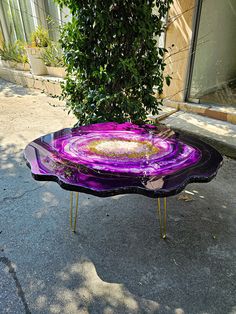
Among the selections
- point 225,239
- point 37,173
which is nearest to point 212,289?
point 225,239

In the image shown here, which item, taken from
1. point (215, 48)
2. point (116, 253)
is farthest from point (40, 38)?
point (116, 253)

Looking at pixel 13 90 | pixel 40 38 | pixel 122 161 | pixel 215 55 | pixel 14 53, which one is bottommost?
pixel 13 90

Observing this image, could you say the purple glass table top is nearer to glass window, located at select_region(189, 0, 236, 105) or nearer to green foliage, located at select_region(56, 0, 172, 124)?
green foliage, located at select_region(56, 0, 172, 124)

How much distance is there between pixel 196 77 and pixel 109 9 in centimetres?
251

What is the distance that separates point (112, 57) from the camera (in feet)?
9.12

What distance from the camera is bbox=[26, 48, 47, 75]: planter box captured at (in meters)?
6.81

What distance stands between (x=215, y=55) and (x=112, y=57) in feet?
9.47

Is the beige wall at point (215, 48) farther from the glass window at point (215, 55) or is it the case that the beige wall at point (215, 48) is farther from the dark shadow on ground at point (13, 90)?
the dark shadow on ground at point (13, 90)

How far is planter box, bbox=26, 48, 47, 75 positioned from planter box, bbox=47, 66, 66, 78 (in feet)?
0.64

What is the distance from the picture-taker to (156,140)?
6.85 feet

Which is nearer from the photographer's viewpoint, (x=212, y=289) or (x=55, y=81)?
(x=212, y=289)

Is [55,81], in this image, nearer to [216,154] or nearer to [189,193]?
[189,193]

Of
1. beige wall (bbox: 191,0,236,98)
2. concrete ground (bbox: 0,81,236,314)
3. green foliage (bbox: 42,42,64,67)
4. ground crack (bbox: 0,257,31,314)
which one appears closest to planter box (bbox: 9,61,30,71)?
green foliage (bbox: 42,42,64,67)

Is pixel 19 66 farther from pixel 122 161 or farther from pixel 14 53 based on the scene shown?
pixel 122 161
